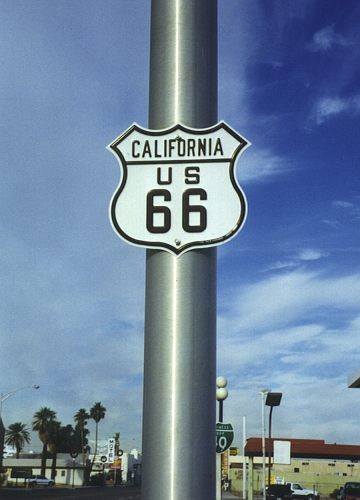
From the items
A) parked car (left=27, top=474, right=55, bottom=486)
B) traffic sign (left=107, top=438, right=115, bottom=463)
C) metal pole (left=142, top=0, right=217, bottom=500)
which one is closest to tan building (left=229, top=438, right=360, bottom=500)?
parked car (left=27, top=474, right=55, bottom=486)

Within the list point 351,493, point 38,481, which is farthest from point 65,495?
point 38,481

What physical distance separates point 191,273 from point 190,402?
51cm

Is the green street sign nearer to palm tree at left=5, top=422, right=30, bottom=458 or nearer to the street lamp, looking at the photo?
the street lamp

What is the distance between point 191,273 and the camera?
3.05m

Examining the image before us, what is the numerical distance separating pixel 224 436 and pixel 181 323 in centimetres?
1446

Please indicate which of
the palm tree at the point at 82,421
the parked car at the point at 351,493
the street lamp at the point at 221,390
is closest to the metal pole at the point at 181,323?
the street lamp at the point at 221,390

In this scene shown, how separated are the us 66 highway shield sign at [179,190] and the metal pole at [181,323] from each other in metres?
0.07

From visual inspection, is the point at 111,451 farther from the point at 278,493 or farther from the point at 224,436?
the point at 224,436

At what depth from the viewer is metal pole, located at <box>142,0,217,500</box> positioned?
2857 millimetres

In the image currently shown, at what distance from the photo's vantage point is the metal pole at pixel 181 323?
2857mm

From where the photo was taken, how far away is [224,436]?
1684cm

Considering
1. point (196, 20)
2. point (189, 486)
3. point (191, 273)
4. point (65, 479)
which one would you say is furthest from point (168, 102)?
point (65, 479)

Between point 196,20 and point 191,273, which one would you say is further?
point 196,20

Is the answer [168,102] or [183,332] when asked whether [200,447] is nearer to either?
[183,332]
